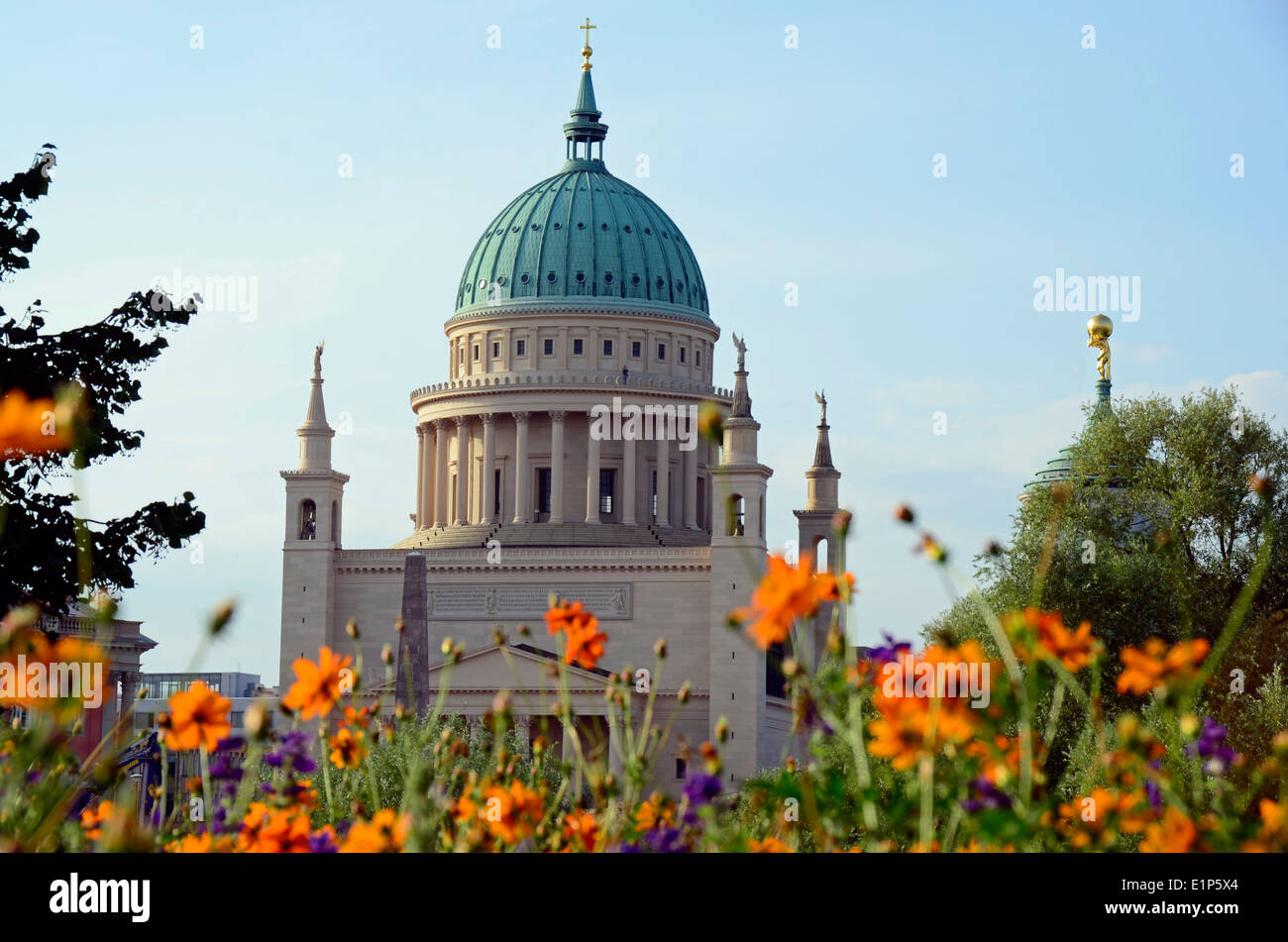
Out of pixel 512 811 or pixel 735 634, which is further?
pixel 735 634

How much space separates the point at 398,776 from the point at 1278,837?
34.2 metres

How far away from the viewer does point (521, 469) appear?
95938 millimetres

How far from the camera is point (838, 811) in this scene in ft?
26.9

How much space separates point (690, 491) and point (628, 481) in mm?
4650

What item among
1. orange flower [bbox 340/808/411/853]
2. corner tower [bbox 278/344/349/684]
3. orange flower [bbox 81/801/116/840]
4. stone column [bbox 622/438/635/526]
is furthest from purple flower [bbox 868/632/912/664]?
stone column [bbox 622/438/635/526]

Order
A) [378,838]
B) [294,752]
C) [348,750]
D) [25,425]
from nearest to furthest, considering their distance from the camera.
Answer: [25,425]
[378,838]
[294,752]
[348,750]

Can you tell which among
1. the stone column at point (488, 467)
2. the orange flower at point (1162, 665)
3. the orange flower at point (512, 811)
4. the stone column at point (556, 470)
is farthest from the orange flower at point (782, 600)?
the stone column at point (488, 467)

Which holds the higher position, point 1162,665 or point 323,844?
point 1162,665

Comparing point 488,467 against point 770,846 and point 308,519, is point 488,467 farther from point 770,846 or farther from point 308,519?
point 770,846

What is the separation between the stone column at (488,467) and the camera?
96562 mm

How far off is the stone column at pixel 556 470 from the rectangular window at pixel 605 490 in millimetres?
2358

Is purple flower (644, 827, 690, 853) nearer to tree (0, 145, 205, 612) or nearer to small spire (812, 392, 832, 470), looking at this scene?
Result: tree (0, 145, 205, 612)

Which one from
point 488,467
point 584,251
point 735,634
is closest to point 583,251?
point 584,251

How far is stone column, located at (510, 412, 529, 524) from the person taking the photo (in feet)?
312
